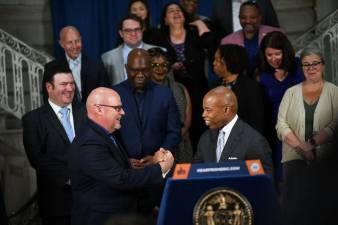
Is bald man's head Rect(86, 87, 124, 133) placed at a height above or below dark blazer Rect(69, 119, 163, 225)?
above

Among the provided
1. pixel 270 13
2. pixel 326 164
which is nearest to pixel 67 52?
pixel 270 13

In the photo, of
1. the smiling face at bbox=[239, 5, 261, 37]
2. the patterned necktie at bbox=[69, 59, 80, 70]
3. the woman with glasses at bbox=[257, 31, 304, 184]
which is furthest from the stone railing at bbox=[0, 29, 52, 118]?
the woman with glasses at bbox=[257, 31, 304, 184]

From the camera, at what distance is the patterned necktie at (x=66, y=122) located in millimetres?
4762

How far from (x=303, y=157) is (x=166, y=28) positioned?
6.08 feet

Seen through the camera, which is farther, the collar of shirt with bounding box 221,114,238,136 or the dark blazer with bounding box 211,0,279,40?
the dark blazer with bounding box 211,0,279,40

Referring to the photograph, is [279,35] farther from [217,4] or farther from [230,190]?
[230,190]

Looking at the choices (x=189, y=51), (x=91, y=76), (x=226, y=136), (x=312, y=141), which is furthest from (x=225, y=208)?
(x=189, y=51)

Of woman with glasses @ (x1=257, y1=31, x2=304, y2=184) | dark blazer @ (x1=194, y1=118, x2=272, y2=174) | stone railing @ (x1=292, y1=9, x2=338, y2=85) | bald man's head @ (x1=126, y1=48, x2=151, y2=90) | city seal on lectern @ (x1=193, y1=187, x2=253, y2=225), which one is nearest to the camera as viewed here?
city seal on lectern @ (x1=193, y1=187, x2=253, y2=225)

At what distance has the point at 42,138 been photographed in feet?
15.5

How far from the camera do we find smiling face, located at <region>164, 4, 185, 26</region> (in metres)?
5.95

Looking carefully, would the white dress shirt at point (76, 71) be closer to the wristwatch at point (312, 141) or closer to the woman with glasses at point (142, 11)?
the woman with glasses at point (142, 11)

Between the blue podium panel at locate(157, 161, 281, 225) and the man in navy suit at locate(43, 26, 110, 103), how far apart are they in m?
3.19

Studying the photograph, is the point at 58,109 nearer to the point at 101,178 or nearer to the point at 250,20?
the point at 101,178

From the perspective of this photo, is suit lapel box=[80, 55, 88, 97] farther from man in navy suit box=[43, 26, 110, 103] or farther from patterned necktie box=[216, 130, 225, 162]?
patterned necktie box=[216, 130, 225, 162]
